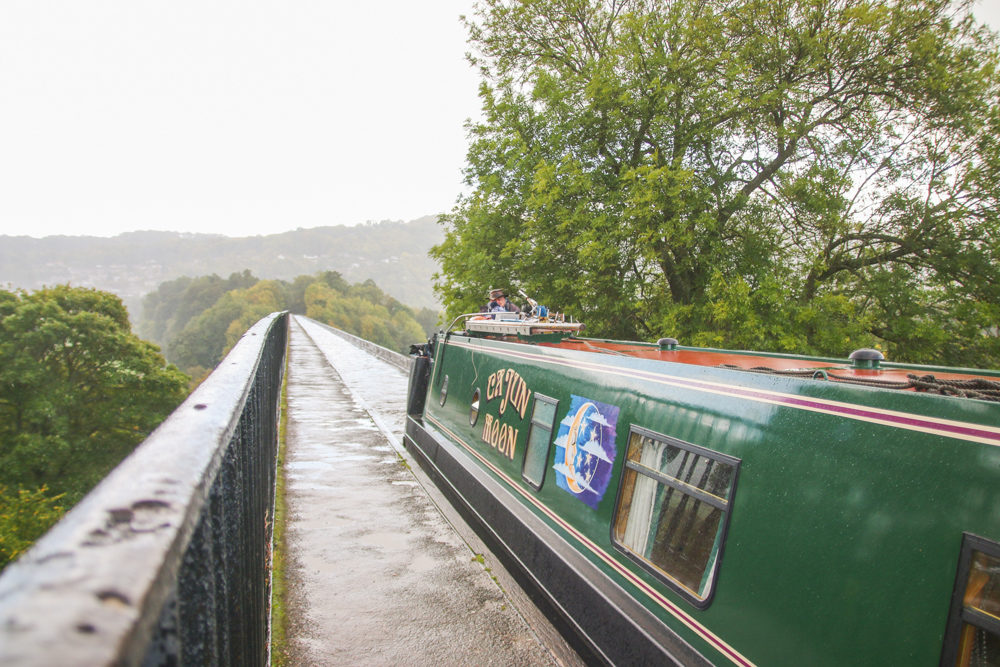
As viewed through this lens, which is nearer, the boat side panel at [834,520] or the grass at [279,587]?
the boat side panel at [834,520]

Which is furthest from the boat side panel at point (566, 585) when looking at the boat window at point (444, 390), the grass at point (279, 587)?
the grass at point (279, 587)

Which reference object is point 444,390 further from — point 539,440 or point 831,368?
point 831,368

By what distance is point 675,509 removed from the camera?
3.38 metres

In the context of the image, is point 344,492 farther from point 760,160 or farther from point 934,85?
point 934,85

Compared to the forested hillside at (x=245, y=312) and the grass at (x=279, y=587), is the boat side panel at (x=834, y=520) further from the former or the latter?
the forested hillside at (x=245, y=312)

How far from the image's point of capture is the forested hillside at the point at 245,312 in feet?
344

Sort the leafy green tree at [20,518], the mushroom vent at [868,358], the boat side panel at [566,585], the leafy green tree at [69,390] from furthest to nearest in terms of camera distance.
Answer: the leafy green tree at [69,390] < the leafy green tree at [20,518] < the mushroom vent at [868,358] < the boat side panel at [566,585]

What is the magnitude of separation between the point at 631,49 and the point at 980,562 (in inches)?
590

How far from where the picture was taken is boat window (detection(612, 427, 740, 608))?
10.0 feet

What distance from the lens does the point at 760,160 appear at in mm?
15398

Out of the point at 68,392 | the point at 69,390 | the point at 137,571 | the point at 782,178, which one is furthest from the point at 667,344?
the point at 69,390

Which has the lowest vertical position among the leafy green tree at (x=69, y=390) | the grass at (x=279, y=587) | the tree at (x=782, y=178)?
the leafy green tree at (x=69, y=390)

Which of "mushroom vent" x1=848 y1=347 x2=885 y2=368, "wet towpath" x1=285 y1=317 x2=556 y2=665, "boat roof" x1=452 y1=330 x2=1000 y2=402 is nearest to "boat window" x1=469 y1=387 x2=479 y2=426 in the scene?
→ "boat roof" x1=452 y1=330 x2=1000 y2=402

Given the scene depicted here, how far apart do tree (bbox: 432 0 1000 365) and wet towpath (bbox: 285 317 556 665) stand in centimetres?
868
